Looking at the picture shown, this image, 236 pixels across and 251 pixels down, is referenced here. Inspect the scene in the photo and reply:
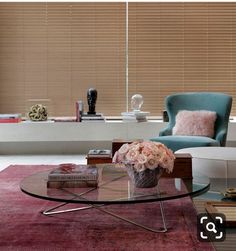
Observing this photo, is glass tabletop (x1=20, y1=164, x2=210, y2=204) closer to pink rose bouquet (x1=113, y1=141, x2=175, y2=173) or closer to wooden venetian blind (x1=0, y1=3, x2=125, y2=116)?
pink rose bouquet (x1=113, y1=141, x2=175, y2=173)

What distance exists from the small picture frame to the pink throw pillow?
7.56 ft

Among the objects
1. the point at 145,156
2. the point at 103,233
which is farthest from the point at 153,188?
the point at 103,233

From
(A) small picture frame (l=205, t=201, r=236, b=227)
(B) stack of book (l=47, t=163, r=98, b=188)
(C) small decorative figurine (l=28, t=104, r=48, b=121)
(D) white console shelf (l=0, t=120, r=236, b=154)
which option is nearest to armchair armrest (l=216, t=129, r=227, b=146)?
(D) white console shelf (l=0, t=120, r=236, b=154)

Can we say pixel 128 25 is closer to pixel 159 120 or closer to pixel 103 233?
pixel 159 120

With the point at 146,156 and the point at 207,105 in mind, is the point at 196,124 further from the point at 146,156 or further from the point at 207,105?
the point at 146,156

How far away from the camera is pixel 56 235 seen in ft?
7.80

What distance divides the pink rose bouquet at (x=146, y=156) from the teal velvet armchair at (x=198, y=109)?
2.00 m

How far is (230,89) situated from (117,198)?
15.2ft

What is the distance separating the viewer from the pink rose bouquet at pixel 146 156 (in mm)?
2441

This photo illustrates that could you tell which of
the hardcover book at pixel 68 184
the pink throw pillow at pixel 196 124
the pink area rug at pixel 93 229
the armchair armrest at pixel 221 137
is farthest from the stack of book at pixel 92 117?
the hardcover book at pixel 68 184

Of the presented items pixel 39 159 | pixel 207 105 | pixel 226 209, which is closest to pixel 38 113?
pixel 39 159

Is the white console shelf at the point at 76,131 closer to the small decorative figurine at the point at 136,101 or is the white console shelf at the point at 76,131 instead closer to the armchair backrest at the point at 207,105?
the small decorative figurine at the point at 136,101

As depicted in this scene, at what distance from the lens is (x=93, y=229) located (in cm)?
248

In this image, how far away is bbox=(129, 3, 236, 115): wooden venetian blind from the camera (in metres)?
6.48
